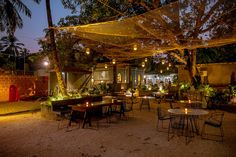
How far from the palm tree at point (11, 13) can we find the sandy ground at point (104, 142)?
5732mm

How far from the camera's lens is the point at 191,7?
251 inches

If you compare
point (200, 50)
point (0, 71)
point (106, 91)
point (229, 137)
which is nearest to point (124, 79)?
point (106, 91)

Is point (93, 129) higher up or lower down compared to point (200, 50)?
lower down

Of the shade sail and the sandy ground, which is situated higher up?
the shade sail

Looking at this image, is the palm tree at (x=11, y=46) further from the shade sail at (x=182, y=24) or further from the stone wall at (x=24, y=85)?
the shade sail at (x=182, y=24)

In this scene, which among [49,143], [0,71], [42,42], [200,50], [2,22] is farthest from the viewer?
[200,50]

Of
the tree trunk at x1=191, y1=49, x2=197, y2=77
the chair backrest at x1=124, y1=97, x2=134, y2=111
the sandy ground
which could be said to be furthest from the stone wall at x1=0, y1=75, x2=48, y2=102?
the tree trunk at x1=191, y1=49, x2=197, y2=77

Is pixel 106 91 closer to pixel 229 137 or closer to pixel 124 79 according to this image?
pixel 124 79

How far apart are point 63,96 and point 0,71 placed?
7.22 meters

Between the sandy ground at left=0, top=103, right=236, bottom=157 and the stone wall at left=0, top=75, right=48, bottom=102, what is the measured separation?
712cm

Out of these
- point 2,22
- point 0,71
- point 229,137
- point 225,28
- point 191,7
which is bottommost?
point 229,137

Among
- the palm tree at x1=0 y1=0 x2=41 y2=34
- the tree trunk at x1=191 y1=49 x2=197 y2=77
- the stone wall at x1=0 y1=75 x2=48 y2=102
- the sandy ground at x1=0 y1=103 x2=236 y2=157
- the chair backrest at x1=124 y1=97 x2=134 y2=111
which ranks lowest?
the sandy ground at x1=0 y1=103 x2=236 y2=157

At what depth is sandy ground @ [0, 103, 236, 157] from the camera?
14.2 ft

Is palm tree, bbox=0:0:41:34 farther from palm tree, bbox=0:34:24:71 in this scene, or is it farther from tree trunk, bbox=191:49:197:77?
palm tree, bbox=0:34:24:71
